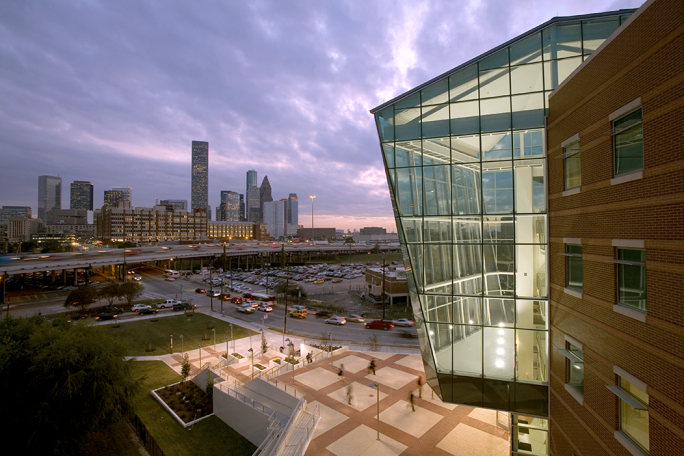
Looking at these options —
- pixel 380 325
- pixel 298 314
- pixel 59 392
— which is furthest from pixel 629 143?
pixel 298 314

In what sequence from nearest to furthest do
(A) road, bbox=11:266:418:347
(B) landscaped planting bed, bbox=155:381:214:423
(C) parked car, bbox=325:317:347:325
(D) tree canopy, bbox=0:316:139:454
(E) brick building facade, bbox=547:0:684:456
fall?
(E) brick building facade, bbox=547:0:684:456 < (D) tree canopy, bbox=0:316:139:454 < (B) landscaped planting bed, bbox=155:381:214:423 < (A) road, bbox=11:266:418:347 < (C) parked car, bbox=325:317:347:325

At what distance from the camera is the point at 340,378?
24.1 meters

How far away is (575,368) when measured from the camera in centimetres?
1116

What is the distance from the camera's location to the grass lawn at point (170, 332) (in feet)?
113

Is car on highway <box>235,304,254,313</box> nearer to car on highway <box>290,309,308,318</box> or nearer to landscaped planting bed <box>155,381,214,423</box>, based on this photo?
car on highway <box>290,309,308,318</box>

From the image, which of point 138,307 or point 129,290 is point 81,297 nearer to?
point 129,290

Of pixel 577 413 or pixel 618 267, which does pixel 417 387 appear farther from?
pixel 618 267

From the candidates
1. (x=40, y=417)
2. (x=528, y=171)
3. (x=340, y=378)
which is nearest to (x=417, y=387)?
(x=340, y=378)

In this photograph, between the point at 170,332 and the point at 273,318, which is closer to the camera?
the point at 170,332

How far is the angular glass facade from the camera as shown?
13.5 meters

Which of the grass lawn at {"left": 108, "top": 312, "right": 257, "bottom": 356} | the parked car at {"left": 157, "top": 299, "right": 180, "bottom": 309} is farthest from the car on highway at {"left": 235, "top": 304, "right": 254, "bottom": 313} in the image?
the parked car at {"left": 157, "top": 299, "right": 180, "bottom": 309}

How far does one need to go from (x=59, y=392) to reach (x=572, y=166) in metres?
26.0

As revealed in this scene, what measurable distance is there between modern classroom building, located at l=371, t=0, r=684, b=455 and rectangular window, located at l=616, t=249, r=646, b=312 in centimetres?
7

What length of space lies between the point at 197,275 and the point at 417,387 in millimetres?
79434
